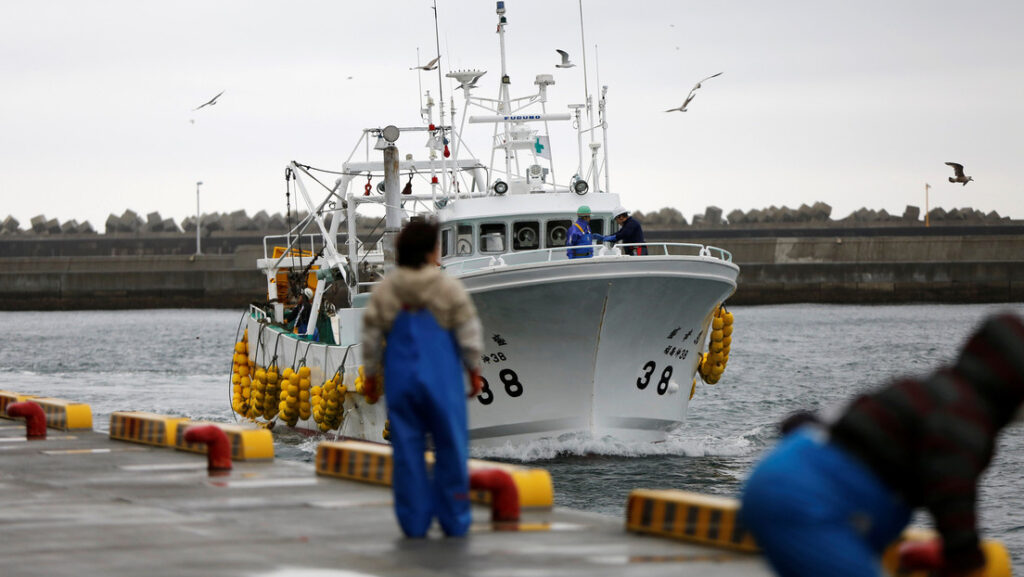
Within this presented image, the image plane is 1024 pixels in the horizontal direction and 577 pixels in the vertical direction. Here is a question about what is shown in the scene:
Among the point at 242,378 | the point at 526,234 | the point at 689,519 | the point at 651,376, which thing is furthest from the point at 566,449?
the point at 689,519

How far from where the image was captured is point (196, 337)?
2499 inches

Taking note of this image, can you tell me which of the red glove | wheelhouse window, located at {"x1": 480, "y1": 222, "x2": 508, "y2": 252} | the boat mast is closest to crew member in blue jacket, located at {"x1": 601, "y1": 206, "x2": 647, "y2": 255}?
wheelhouse window, located at {"x1": 480, "y1": 222, "x2": 508, "y2": 252}

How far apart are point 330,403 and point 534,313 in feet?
11.0

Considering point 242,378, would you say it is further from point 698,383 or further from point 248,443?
point 698,383

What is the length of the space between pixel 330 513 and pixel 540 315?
32.2 feet

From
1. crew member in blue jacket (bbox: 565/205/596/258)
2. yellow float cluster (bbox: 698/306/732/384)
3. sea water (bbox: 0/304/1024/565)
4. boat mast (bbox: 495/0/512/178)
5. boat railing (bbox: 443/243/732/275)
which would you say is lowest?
sea water (bbox: 0/304/1024/565)

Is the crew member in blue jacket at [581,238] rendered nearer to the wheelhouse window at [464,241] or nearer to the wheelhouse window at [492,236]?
the wheelhouse window at [492,236]

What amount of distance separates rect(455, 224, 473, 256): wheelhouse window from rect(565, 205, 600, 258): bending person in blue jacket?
1.68m

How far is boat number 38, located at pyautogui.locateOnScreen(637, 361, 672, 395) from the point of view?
18328 millimetres

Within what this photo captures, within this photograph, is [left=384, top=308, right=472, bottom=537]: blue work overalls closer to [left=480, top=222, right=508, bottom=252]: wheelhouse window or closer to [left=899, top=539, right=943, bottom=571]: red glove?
[left=899, top=539, right=943, bottom=571]: red glove

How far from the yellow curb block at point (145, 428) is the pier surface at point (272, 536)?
5.22 ft

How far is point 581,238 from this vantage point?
59.2 feet

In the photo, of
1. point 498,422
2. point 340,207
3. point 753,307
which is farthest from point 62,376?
point 753,307

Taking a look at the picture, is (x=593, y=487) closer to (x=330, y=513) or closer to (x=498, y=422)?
(x=498, y=422)
